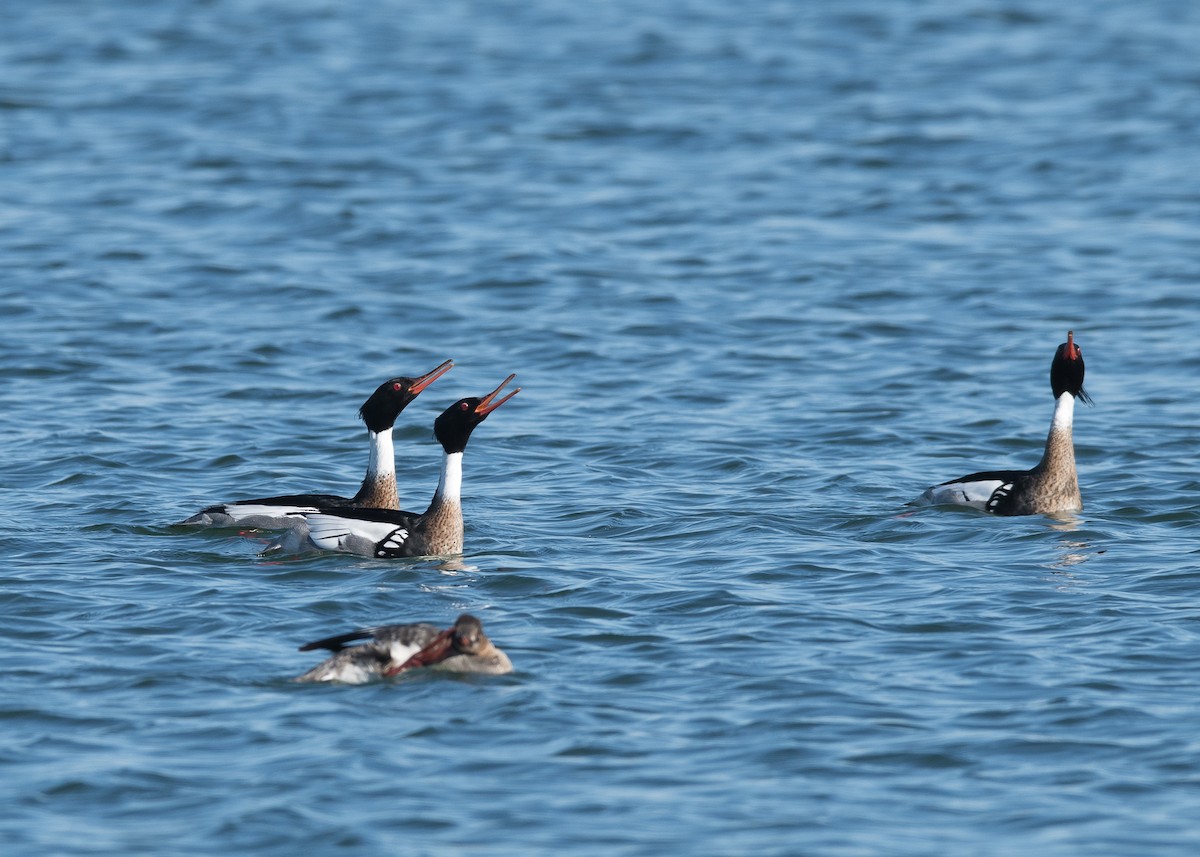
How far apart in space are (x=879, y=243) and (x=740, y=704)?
1695 centimetres

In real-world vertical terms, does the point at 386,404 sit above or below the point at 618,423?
above

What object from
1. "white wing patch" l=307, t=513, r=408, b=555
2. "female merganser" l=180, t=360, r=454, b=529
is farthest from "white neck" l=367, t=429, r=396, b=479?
"white wing patch" l=307, t=513, r=408, b=555

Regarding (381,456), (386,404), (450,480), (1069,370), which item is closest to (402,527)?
(450,480)

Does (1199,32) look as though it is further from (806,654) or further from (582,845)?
(582,845)

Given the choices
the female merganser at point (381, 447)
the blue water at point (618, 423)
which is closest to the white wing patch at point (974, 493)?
the blue water at point (618, 423)

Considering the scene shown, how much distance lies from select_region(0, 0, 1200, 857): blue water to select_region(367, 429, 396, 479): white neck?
2.66 feet

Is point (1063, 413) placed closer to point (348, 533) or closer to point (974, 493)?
point (974, 493)

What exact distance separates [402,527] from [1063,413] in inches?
224

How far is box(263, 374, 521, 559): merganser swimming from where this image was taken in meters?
14.0

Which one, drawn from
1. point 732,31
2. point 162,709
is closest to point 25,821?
point 162,709

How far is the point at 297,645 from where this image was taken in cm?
1169

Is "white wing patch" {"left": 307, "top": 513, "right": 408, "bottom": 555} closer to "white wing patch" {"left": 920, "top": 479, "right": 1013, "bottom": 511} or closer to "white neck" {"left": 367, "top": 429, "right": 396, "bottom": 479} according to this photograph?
"white neck" {"left": 367, "top": 429, "right": 396, "bottom": 479}

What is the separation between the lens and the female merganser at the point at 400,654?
1075 cm

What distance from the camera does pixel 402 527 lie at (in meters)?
14.1
